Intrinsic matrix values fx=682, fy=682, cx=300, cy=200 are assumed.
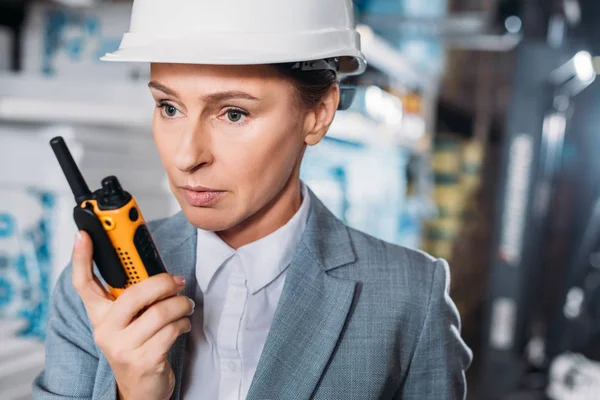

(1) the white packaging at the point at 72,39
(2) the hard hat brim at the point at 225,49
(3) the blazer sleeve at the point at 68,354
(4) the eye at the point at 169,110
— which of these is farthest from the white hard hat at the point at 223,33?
(1) the white packaging at the point at 72,39

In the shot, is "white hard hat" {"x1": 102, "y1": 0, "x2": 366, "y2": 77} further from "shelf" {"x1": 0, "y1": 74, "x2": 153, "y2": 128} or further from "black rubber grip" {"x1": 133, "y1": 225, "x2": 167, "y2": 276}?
"shelf" {"x1": 0, "y1": 74, "x2": 153, "y2": 128}

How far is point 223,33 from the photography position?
3.11ft

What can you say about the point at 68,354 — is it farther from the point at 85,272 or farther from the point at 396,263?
the point at 396,263

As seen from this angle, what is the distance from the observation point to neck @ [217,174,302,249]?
1.15 metres

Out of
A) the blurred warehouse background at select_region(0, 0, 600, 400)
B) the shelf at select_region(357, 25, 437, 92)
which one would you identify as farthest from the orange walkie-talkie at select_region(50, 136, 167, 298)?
the shelf at select_region(357, 25, 437, 92)

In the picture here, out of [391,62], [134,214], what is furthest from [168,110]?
[391,62]

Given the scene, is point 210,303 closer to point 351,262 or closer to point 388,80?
point 351,262

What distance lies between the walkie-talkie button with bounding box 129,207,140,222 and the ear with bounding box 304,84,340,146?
34 centimetres

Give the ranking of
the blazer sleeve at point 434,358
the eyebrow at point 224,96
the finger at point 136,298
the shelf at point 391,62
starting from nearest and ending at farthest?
the finger at point 136,298 < the eyebrow at point 224,96 < the blazer sleeve at point 434,358 < the shelf at point 391,62

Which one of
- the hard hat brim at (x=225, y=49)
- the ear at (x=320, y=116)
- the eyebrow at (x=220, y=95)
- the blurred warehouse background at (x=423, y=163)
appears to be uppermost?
the hard hat brim at (x=225, y=49)

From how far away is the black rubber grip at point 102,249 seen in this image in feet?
2.88

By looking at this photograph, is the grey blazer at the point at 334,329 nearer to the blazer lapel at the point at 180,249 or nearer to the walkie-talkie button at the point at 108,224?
the blazer lapel at the point at 180,249

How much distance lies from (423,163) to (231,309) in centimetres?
460

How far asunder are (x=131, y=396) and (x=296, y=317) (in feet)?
0.95
